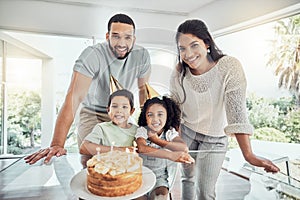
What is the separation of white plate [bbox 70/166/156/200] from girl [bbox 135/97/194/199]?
0.06 feet

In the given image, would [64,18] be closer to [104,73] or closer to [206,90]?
[104,73]

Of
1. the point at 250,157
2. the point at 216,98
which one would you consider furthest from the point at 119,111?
the point at 250,157

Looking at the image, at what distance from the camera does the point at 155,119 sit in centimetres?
70

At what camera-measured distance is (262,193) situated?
0.84m

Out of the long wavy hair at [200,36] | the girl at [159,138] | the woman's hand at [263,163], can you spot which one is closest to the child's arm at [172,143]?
the girl at [159,138]

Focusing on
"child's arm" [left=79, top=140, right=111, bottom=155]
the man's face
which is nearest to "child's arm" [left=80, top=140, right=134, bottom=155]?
"child's arm" [left=79, top=140, right=111, bottom=155]

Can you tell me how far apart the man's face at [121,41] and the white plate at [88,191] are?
29 cm

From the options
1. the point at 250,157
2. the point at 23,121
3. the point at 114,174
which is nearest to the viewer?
the point at 114,174

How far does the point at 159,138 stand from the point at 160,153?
4cm

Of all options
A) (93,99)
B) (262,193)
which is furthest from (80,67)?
(262,193)

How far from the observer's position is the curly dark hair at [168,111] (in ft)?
2.27

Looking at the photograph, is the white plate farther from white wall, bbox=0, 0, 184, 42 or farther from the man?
white wall, bbox=0, 0, 184, 42

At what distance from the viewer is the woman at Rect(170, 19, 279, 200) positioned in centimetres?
74

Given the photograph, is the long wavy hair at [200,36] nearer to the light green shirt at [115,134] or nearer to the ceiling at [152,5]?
the ceiling at [152,5]
